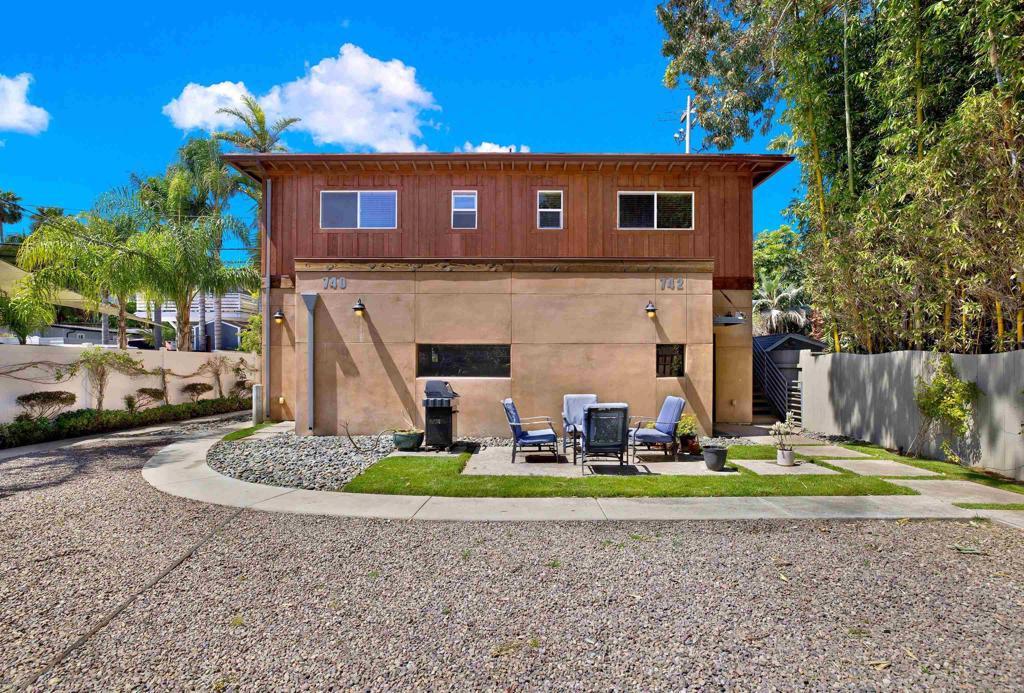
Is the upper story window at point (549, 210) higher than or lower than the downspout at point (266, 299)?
higher

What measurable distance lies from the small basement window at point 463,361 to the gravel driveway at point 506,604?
5.84m

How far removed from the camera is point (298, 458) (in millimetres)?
9055

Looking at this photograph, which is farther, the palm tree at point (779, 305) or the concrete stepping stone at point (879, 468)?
the palm tree at point (779, 305)

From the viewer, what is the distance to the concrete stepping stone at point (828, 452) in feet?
31.4

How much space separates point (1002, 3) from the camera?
716cm

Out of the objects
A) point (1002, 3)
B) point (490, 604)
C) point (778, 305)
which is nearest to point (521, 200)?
point (1002, 3)

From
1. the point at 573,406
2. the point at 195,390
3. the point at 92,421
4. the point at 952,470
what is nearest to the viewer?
the point at 952,470

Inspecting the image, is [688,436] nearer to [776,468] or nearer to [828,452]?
[776,468]

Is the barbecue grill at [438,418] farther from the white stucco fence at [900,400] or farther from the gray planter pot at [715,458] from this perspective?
the white stucco fence at [900,400]

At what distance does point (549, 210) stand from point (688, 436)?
22.3 ft

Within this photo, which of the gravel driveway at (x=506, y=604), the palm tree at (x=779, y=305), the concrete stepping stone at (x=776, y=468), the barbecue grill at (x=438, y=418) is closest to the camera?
the gravel driveway at (x=506, y=604)

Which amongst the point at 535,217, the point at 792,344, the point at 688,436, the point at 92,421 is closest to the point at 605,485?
the point at 688,436

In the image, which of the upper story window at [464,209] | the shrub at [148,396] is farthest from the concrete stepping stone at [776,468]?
the shrub at [148,396]

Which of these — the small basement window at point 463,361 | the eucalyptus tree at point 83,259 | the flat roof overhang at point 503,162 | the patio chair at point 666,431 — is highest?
the flat roof overhang at point 503,162
